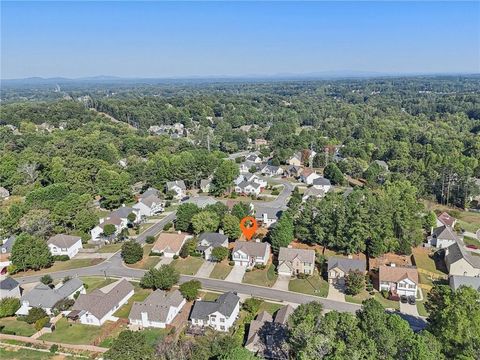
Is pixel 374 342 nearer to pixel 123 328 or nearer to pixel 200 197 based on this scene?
pixel 123 328

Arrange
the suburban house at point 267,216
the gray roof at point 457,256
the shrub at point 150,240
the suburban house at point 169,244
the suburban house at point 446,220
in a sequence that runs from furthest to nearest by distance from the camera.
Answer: the suburban house at point 267,216
the suburban house at point 446,220
the shrub at point 150,240
the suburban house at point 169,244
the gray roof at point 457,256

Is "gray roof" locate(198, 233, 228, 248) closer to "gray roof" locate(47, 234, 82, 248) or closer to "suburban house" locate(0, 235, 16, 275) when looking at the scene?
"gray roof" locate(47, 234, 82, 248)

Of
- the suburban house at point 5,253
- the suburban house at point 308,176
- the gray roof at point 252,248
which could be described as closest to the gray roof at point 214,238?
the gray roof at point 252,248

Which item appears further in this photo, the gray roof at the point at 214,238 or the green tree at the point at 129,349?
the gray roof at the point at 214,238

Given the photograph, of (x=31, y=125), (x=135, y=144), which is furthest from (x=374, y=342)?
(x=31, y=125)

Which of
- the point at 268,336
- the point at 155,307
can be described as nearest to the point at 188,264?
the point at 155,307

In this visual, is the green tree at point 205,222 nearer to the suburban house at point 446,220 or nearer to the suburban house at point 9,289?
the suburban house at point 9,289

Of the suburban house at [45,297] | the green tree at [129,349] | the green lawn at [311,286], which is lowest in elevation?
the green lawn at [311,286]
